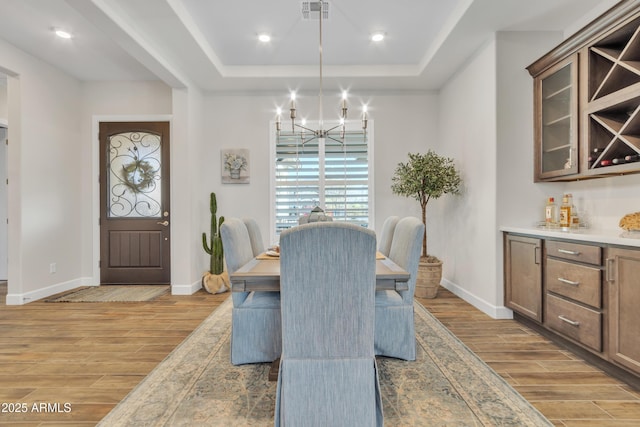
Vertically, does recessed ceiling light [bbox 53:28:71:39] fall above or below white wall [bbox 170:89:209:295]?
above

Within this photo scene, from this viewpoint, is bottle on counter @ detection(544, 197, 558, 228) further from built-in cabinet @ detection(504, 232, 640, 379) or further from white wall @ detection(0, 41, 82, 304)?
white wall @ detection(0, 41, 82, 304)

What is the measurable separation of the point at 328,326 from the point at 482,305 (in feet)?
8.81

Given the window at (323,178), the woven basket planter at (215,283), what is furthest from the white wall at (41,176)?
the window at (323,178)

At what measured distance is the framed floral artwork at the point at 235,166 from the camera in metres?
5.00

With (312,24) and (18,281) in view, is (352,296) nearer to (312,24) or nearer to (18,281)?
(312,24)

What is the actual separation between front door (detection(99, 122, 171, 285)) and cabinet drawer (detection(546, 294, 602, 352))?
4440 millimetres

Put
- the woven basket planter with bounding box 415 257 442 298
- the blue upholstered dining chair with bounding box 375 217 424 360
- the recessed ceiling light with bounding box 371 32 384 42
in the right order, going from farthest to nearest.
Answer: the woven basket planter with bounding box 415 257 442 298 < the recessed ceiling light with bounding box 371 32 384 42 < the blue upholstered dining chair with bounding box 375 217 424 360

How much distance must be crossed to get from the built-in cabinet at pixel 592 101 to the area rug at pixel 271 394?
1729 mm

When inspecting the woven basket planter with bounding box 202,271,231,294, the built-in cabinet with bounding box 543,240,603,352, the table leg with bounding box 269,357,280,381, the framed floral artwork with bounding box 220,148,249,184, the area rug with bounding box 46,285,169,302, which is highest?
the framed floral artwork with bounding box 220,148,249,184

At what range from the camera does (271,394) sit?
2.07m

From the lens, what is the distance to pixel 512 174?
11.2 feet

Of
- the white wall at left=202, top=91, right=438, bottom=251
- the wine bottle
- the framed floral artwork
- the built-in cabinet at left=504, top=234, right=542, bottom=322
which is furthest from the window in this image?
the wine bottle

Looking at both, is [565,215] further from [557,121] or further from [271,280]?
[271,280]

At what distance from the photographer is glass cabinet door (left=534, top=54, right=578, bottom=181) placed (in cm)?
293
